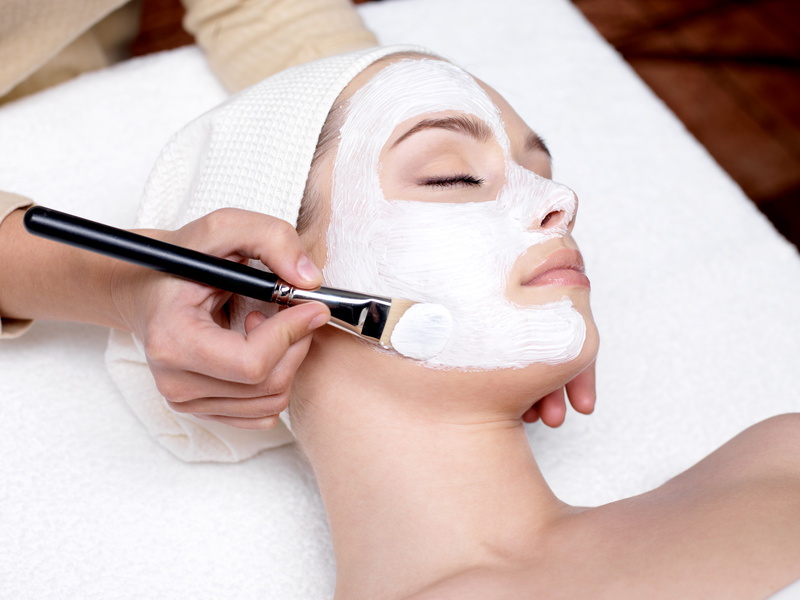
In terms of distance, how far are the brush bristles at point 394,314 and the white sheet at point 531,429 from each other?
1.31 feet

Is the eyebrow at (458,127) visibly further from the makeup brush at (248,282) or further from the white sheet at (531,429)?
the white sheet at (531,429)

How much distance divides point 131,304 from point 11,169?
1.99 ft

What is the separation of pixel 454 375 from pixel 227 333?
0.83ft

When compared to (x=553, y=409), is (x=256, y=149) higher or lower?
higher

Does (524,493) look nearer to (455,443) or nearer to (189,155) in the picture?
(455,443)

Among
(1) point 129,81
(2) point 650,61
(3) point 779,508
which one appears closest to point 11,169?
(1) point 129,81

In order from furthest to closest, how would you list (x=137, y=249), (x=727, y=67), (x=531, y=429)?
(x=727, y=67), (x=531, y=429), (x=137, y=249)

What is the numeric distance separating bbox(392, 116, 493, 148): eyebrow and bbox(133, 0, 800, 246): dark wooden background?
1396 millimetres

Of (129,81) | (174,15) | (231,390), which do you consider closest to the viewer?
(231,390)

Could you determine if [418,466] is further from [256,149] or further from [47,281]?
[47,281]

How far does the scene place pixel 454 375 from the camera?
77cm

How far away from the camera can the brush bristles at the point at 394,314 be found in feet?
2.37

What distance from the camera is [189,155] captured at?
98 cm

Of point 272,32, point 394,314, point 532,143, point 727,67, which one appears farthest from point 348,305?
point 727,67
